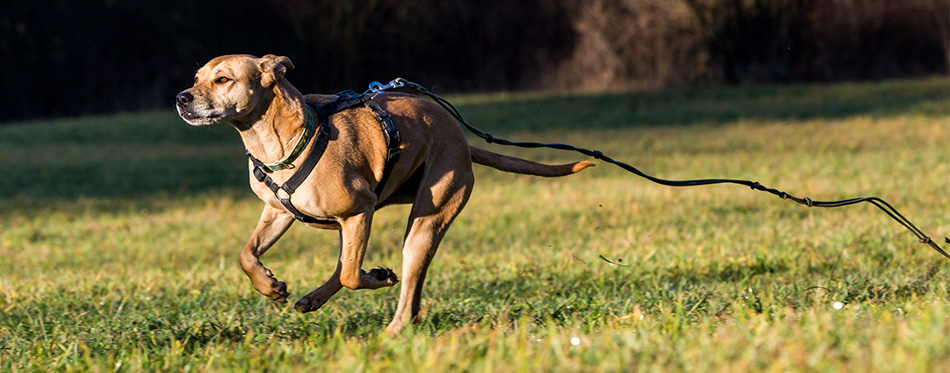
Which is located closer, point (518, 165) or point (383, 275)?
point (383, 275)

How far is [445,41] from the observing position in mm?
29047

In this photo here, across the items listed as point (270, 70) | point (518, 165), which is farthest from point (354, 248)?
point (518, 165)

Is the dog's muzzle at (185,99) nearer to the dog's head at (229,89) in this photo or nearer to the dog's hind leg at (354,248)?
the dog's head at (229,89)

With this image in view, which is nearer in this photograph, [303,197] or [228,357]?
[228,357]

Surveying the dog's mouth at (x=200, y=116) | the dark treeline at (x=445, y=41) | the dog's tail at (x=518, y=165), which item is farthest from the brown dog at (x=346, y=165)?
the dark treeline at (x=445, y=41)

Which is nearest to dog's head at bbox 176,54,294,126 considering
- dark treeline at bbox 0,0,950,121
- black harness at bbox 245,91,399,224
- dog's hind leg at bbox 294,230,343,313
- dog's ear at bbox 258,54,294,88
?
dog's ear at bbox 258,54,294,88

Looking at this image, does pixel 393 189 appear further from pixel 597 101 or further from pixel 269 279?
pixel 597 101

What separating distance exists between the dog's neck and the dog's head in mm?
50

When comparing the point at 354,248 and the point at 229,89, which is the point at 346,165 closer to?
the point at 354,248

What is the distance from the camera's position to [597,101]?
2498 centimetres

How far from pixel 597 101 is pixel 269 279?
20.8m

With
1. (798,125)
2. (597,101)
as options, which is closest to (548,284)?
(798,125)

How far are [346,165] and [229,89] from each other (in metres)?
0.63

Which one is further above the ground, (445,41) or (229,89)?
(229,89)
